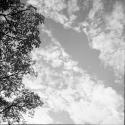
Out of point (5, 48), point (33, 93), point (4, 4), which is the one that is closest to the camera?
point (4, 4)

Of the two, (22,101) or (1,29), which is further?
(22,101)

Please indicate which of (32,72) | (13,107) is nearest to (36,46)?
(32,72)

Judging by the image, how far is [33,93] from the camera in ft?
49.5

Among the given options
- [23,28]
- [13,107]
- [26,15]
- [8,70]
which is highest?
[26,15]

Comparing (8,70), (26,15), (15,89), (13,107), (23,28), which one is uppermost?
(26,15)

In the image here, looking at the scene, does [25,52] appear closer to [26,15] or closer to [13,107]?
[26,15]

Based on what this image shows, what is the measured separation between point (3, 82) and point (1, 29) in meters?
3.73

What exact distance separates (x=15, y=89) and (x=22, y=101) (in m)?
1.05

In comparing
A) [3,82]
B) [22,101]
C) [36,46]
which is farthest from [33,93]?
[36,46]

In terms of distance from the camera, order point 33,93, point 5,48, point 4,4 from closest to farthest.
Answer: point 4,4
point 5,48
point 33,93

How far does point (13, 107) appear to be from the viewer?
1452 cm

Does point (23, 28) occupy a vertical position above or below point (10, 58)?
above

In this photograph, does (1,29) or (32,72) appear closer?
(1,29)

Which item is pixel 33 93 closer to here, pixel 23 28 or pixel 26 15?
pixel 23 28
